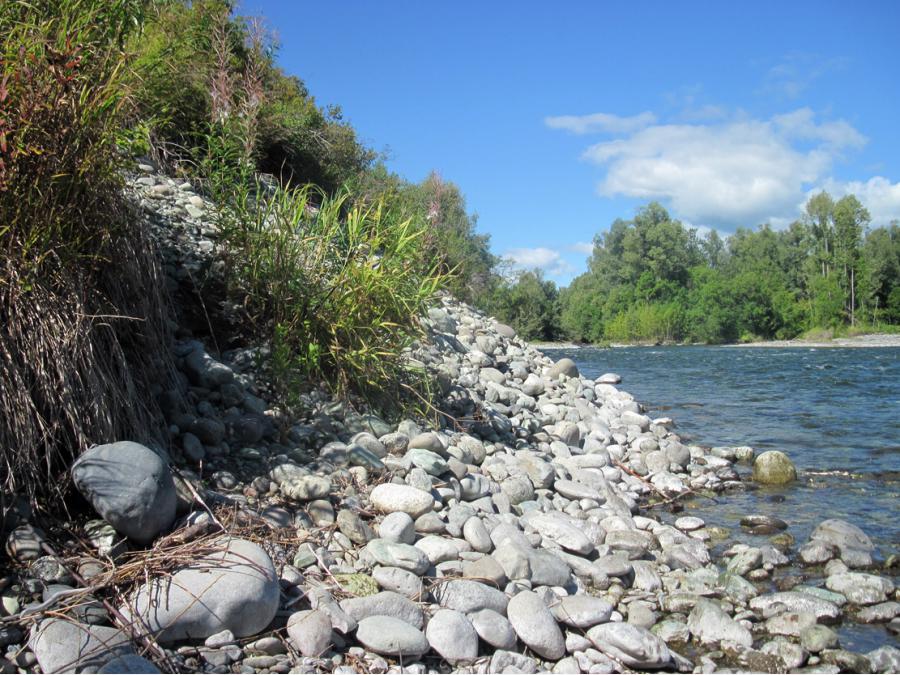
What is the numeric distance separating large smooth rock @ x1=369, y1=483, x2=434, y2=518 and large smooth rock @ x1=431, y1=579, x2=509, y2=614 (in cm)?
68

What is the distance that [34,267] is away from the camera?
10.5 feet

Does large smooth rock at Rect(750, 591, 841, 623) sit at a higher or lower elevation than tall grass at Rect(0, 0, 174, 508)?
lower

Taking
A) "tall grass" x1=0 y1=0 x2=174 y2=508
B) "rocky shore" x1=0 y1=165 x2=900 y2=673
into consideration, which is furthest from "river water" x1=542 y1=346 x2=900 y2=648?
"tall grass" x1=0 y1=0 x2=174 y2=508

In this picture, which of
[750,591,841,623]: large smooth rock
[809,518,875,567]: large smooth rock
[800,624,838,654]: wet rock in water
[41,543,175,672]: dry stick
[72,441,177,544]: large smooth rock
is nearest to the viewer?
[41,543,175,672]: dry stick

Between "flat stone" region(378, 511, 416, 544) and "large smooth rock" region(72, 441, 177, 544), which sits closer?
"large smooth rock" region(72, 441, 177, 544)

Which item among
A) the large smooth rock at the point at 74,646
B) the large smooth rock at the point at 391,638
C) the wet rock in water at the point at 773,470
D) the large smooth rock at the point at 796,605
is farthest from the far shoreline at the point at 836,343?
the large smooth rock at the point at 74,646

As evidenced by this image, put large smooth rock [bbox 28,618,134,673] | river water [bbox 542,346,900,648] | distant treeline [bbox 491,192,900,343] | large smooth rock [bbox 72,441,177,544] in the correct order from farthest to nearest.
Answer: distant treeline [bbox 491,192,900,343] < river water [bbox 542,346,900,648] < large smooth rock [bbox 72,441,177,544] < large smooth rock [bbox 28,618,134,673]

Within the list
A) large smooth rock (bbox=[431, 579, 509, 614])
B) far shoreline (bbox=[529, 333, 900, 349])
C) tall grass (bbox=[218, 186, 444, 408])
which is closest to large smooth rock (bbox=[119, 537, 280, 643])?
large smooth rock (bbox=[431, 579, 509, 614])

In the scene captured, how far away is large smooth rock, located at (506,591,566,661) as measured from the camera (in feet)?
11.3

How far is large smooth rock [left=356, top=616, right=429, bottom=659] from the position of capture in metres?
3.06

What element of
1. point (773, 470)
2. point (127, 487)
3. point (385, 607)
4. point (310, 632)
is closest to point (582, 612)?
point (385, 607)

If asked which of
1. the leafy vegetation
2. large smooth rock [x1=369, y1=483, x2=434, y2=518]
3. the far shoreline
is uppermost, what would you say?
the leafy vegetation

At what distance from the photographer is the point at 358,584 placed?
11.3 feet

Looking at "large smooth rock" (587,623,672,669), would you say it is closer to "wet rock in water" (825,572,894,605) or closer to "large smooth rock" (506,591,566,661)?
"large smooth rock" (506,591,566,661)
